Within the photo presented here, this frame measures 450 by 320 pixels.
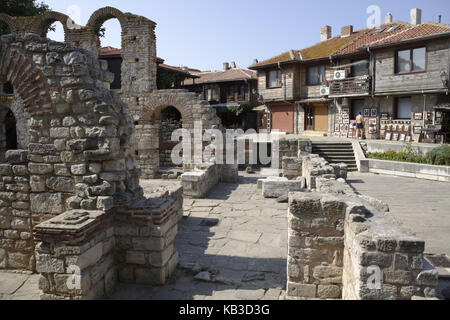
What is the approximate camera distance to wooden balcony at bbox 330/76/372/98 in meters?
21.2

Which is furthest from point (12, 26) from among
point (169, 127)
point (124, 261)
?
point (124, 261)

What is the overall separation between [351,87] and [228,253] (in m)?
19.4

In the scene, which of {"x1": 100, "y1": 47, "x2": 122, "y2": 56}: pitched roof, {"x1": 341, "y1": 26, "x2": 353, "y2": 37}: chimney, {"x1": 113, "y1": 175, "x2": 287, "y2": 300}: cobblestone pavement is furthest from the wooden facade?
{"x1": 113, "y1": 175, "x2": 287, "y2": 300}: cobblestone pavement

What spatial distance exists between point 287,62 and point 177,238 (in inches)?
835

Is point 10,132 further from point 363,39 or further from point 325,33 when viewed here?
point 325,33

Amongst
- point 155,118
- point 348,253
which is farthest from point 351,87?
point 348,253

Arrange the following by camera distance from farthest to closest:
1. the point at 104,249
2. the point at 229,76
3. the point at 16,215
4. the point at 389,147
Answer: the point at 229,76 → the point at 389,147 → the point at 16,215 → the point at 104,249

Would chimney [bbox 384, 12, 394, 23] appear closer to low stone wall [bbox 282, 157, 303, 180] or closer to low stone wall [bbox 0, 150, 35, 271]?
low stone wall [bbox 282, 157, 303, 180]

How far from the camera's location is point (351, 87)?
869 inches

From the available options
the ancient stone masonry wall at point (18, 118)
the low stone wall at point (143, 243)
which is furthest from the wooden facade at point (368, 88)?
the low stone wall at point (143, 243)

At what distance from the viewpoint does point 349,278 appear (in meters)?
3.51

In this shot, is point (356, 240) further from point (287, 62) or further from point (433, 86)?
point (287, 62)

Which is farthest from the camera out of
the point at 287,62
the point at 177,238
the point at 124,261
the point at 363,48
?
the point at 287,62

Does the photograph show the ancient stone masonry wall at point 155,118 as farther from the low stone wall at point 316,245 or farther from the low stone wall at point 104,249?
the low stone wall at point 316,245
